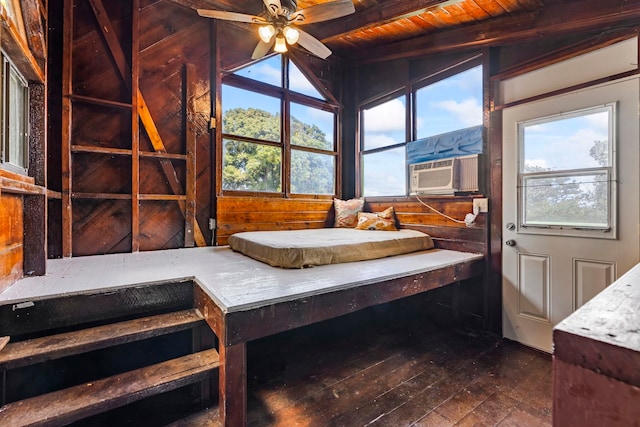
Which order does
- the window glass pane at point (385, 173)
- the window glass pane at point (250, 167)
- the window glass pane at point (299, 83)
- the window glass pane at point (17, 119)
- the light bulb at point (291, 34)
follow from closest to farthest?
the window glass pane at point (17, 119)
the light bulb at point (291, 34)
the window glass pane at point (250, 167)
the window glass pane at point (385, 173)
the window glass pane at point (299, 83)

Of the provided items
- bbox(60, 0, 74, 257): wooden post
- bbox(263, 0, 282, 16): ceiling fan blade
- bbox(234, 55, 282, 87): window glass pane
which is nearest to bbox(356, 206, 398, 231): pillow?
bbox(234, 55, 282, 87): window glass pane

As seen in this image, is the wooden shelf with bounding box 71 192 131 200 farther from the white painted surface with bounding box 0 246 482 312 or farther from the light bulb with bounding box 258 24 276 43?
the light bulb with bounding box 258 24 276 43

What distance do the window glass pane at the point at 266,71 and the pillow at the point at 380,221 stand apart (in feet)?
6.70

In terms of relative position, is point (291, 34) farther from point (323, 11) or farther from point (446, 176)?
point (446, 176)

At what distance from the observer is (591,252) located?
7.34ft

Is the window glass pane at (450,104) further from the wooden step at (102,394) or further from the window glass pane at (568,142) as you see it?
the wooden step at (102,394)

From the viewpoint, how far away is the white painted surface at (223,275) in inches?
62.5

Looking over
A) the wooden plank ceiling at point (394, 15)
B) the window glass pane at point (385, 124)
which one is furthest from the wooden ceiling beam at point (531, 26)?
the window glass pane at point (385, 124)

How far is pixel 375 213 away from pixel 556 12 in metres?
2.46

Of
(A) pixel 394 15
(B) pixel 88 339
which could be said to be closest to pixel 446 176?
(A) pixel 394 15

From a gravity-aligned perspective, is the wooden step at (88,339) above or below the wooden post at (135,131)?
below

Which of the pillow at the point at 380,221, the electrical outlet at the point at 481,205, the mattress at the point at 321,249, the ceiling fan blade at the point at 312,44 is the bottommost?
the mattress at the point at 321,249

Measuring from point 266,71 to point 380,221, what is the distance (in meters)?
2.33

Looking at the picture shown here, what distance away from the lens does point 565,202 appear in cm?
236
